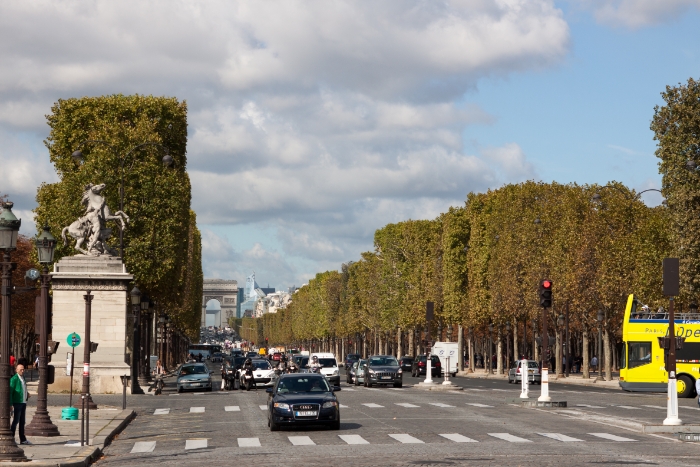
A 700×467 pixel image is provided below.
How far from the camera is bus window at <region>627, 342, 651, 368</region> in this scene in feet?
181

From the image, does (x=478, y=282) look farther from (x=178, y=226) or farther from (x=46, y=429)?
(x=46, y=429)

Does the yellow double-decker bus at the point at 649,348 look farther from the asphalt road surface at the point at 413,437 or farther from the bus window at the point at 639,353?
the asphalt road surface at the point at 413,437

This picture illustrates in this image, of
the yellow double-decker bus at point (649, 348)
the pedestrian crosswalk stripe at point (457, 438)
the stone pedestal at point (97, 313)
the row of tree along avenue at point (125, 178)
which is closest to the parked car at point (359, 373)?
the row of tree along avenue at point (125, 178)

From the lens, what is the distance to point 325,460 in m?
21.9

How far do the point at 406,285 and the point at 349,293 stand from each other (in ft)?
124

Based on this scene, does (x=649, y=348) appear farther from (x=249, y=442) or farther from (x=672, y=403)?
(x=249, y=442)

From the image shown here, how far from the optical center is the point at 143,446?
26.5 metres

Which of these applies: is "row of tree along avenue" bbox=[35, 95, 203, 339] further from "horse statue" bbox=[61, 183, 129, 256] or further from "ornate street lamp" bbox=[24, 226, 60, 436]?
"ornate street lamp" bbox=[24, 226, 60, 436]

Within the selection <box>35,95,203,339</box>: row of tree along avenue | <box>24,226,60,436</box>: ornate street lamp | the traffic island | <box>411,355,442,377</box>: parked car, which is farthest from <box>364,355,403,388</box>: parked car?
<box>24,226,60,436</box>: ornate street lamp

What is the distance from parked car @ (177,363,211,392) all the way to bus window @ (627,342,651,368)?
2141cm

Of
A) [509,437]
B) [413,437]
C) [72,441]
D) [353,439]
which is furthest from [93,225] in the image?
[509,437]

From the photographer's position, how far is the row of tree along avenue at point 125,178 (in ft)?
195

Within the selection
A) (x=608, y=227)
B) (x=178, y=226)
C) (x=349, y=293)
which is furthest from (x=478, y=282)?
(x=349, y=293)

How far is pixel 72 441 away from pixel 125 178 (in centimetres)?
3471
